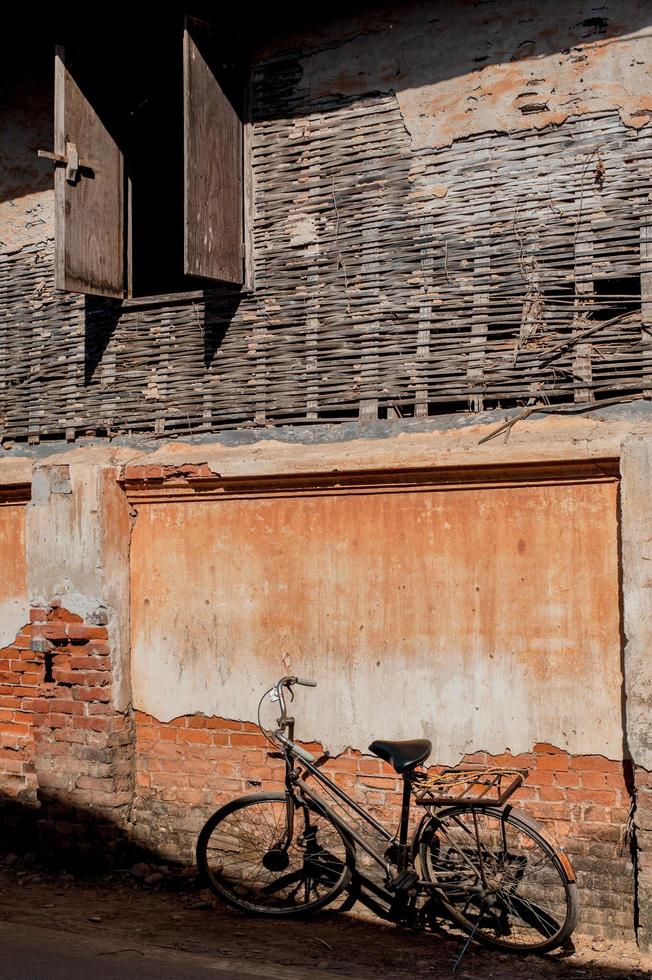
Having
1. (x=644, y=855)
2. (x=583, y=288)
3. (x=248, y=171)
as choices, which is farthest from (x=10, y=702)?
(x=583, y=288)

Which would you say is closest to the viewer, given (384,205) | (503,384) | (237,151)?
(503,384)

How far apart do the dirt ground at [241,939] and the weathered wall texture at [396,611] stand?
888 mm

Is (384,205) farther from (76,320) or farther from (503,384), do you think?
(76,320)

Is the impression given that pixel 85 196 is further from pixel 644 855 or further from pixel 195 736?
pixel 644 855

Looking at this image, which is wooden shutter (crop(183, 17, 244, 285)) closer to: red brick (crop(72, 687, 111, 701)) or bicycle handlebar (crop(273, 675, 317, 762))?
bicycle handlebar (crop(273, 675, 317, 762))

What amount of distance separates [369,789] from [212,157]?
3.54 metres

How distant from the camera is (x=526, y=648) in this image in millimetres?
4891

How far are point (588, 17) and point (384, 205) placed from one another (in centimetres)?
134

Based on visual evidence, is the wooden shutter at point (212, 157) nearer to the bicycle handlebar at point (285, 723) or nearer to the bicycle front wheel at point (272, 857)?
the bicycle handlebar at point (285, 723)

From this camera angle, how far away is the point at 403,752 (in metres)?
4.67

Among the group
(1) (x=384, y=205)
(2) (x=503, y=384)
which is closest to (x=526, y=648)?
(2) (x=503, y=384)

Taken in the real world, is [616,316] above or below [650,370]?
above

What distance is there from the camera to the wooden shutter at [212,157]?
215 inches

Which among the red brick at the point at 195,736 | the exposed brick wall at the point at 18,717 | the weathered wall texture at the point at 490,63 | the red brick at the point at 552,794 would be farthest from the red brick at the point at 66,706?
the weathered wall texture at the point at 490,63
